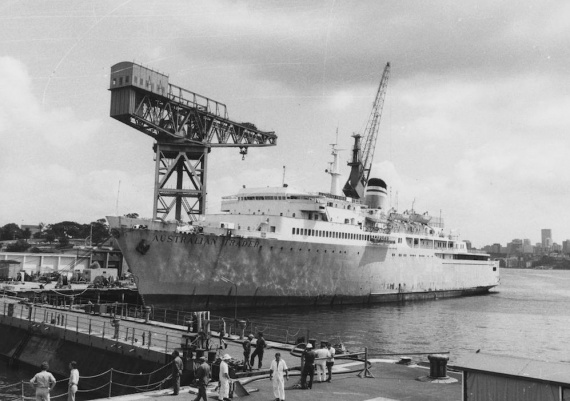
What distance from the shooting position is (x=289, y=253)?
48062 millimetres

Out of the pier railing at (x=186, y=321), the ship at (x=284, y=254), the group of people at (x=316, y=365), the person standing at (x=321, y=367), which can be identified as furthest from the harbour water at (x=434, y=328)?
the person standing at (x=321, y=367)

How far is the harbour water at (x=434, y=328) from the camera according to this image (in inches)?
1346

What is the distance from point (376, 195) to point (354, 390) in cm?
5426

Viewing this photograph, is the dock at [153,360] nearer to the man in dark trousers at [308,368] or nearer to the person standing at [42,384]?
the man in dark trousers at [308,368]

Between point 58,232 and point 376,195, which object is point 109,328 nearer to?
point 376,195

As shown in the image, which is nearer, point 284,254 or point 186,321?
point 186,321

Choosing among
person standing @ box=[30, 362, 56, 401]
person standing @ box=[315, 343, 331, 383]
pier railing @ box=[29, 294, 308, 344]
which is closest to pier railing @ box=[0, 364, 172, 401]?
person standing @ box=[30, 362, 56, 401]

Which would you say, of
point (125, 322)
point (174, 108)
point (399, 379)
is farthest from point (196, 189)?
point (399, 379)

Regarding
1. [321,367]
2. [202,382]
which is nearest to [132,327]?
[321,367]

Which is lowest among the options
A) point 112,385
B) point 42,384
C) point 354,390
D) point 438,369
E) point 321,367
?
point 112,385

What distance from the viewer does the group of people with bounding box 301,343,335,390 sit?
51.3ft

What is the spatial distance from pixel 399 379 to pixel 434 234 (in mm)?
60568

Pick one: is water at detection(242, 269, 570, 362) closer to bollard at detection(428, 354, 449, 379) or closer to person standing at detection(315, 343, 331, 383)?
bollard at detection(428, 354, 449, 379)

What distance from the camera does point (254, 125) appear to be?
66.8m
